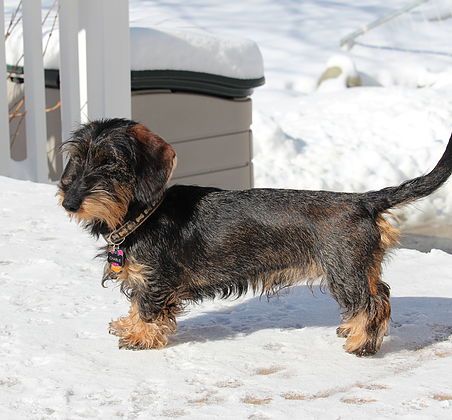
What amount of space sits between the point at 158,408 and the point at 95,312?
1.00 meters

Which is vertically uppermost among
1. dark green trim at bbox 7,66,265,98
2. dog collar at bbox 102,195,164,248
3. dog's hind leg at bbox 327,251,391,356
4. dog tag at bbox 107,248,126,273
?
dog collar at bbox 102,195,164,248

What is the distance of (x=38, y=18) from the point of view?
6395 millimetres

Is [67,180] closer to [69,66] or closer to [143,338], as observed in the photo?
[143,338]

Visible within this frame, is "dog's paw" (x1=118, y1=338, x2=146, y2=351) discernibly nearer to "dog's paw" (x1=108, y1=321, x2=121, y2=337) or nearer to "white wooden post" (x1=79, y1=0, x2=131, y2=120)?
"dog's paw" (x1=108, y1=321, x2=121, y2=337)

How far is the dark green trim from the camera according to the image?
7.13 metres

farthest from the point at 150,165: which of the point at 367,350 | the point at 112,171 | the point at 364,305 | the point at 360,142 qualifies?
the point at 360,142

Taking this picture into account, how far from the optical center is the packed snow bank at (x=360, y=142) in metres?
9.53

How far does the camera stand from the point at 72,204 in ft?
11.7

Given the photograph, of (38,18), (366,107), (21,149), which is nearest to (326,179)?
(366,107)

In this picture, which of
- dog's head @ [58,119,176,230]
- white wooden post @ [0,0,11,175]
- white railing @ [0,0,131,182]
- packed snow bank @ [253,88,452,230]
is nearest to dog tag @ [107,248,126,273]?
dog's head @ [58,119,176,230]

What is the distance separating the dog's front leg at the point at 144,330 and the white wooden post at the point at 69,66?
115 inches

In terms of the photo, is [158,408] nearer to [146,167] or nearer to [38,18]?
[146,167]

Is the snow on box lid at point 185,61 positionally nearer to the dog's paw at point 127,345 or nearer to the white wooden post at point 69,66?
the white wooden post at point 69,66

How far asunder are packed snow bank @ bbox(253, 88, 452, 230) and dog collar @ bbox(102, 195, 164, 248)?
16.5 feet
